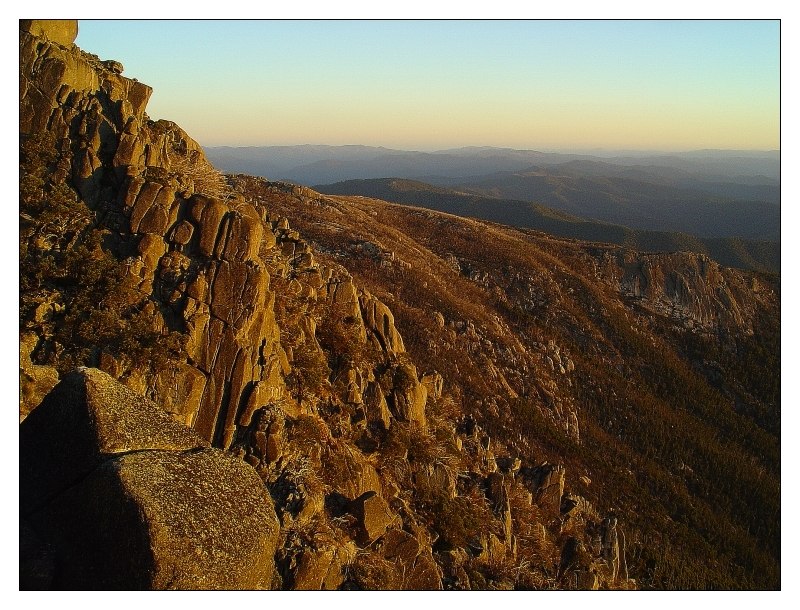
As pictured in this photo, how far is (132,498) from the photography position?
8211 mm

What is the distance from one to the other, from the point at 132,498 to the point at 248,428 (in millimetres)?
5362

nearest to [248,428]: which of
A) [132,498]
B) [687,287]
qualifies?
[132,498]

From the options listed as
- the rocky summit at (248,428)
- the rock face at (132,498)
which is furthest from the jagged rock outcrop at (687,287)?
the rock face at (132,498)

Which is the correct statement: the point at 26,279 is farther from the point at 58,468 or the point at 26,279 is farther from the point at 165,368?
the point at 58,468

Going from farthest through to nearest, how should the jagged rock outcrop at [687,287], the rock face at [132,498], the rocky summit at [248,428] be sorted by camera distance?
the jagged rock outcrop at [687,287], the rocky summit at [248,428], the rock face at [132,498]

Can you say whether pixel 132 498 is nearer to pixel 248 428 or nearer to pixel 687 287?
pixel 248 428

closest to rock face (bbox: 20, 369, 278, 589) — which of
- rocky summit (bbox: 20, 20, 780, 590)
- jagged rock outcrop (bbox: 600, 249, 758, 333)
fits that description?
rocky summit (bbox: 20, 20, 780, 590)

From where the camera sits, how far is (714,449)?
131ft

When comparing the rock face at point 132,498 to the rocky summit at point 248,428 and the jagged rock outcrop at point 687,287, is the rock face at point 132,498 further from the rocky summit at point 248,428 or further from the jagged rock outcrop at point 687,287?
the jagged rock outcrop at point 687,287

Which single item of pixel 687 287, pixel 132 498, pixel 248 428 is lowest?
pixel 248 428

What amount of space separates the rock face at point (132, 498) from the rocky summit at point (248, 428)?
0.04m

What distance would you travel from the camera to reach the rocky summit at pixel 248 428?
8852 millimetres

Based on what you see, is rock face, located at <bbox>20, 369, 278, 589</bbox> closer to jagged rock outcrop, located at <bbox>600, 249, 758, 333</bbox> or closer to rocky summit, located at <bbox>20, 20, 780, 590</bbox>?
rocky summit, located at <bbox>20, 20, 780, 590</bbox>

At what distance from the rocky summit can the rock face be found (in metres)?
0.04
